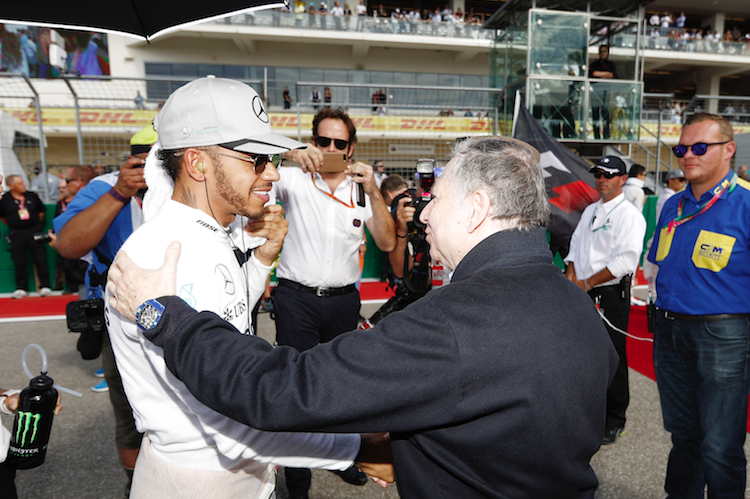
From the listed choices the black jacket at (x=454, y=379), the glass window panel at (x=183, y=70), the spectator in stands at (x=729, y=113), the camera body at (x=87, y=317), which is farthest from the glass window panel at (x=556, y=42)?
the glass window panel at (x=183, y=70)

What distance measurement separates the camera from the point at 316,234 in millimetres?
3168

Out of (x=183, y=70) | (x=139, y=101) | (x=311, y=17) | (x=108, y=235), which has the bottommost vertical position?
(x=108, y=235)

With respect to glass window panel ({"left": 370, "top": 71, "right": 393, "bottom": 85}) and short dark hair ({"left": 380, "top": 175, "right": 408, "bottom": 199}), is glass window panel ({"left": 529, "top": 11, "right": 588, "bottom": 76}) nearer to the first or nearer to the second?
short dark hair ({"left": 380, "top": 175, "right": 408, "bottom": 199})

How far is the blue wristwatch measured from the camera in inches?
41.6

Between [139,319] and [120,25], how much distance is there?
2038 millimetres

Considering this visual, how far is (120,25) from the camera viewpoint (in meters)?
2.40

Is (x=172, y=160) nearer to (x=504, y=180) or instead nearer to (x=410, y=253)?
(x=504, y=180)

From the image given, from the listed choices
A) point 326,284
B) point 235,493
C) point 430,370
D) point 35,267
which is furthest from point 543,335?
point 35,267

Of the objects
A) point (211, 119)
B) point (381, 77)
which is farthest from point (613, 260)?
point (381, 77)

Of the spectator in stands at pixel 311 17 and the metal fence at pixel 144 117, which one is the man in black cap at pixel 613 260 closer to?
the metal fence at pixel 144 117

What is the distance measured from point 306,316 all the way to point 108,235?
1.29 metres

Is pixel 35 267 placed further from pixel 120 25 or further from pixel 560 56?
pixel 560 56

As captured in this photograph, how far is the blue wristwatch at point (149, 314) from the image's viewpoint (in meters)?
1.06

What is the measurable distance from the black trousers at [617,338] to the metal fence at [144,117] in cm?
307
